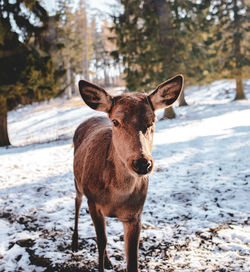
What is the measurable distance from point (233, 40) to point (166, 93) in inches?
855

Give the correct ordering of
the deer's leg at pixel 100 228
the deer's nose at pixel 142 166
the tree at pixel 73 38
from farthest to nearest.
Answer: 1. the tree at pixel 73 38
2. the deer's leg at pixel 100 228
3. the deer's nose at pixel 142 166

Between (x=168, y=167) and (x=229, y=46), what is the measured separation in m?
19.1

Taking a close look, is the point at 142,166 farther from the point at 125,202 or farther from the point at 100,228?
the point at 100,228

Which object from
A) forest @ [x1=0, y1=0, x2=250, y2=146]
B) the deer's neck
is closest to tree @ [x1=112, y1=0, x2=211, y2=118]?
forest @ [x1=0, y1=0, x2=250, y2=146]

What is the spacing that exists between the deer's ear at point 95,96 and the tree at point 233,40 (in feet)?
66.0

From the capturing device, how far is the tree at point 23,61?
32.9 ft

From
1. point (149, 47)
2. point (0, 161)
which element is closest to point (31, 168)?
point (0, 161)

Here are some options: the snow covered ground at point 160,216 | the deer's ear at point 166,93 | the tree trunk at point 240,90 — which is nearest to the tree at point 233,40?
A: the tree trunk at point 240,90

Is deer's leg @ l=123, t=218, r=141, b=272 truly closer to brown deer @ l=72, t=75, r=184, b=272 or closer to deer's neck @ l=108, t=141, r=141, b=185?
brown deer @ l=72, t=75, r=184, b=272

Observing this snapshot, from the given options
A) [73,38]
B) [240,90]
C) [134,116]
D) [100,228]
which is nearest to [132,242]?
[100,228]

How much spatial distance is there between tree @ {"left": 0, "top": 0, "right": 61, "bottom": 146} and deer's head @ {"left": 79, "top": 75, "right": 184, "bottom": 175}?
29.8 ft

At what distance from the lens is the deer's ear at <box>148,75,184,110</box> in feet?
8.43

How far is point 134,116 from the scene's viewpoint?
90.0 inches

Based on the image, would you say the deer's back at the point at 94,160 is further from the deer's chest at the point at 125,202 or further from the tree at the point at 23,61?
the tree at the point at 23,61
